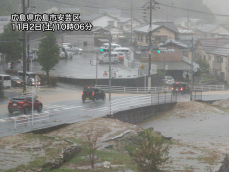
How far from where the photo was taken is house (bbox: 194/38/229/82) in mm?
50713

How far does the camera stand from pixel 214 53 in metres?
52.9

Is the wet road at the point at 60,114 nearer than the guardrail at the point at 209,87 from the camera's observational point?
Yes

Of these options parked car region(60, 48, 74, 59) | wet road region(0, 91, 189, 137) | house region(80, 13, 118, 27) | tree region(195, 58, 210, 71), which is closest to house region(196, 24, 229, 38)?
house region(80, 13, 118, 27)

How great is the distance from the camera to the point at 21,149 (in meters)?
13.0

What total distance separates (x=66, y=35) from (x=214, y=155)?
4457 centimetres

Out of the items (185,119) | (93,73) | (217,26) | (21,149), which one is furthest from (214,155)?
(217,26)

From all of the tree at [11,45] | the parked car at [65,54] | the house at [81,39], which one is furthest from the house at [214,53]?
the tree at [11,45]

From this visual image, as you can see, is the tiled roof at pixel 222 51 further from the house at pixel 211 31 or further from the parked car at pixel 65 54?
the house at pixel 211 31

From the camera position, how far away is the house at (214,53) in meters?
50.7

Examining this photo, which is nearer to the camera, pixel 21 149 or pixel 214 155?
pixel 21 149

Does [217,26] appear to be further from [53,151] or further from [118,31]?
[53,151]

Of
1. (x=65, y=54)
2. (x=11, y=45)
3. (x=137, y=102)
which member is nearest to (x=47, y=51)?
(x=11, y=45)

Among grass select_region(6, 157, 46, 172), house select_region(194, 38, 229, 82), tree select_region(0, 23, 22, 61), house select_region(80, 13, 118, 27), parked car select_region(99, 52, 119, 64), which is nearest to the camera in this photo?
grass select_region(6, 157, 46, 172)

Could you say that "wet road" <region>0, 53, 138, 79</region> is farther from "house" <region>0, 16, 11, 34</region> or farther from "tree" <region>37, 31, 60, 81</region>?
"house" <region>0, 16, 11, 34</region>
